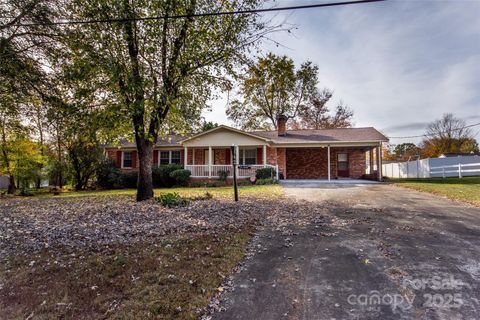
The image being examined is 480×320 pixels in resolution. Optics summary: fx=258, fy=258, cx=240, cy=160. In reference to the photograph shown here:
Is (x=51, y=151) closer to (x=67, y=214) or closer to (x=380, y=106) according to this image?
(x=67, y=214)

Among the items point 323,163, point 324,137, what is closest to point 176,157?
point 324,137

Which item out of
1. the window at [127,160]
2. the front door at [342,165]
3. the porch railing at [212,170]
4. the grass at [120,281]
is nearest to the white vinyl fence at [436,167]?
the front door at [342,165]

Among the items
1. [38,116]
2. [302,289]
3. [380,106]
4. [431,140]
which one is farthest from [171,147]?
[431,140]

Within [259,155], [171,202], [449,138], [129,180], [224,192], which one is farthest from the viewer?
[449,138]

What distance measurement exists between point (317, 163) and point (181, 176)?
1098 cm

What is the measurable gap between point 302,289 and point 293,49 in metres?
7.66

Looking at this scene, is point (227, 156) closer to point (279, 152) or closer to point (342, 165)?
Answer: point (279, 152)

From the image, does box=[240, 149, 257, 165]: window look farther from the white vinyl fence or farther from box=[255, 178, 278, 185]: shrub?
the white vinyl fence

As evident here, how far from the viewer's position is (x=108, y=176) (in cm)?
1848

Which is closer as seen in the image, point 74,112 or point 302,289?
point 302,289

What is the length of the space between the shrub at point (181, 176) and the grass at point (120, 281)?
42.0 ft

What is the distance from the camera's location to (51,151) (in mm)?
24172

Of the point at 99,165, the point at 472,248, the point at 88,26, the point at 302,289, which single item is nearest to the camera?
the point at 302,289

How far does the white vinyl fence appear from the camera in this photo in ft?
65.8
